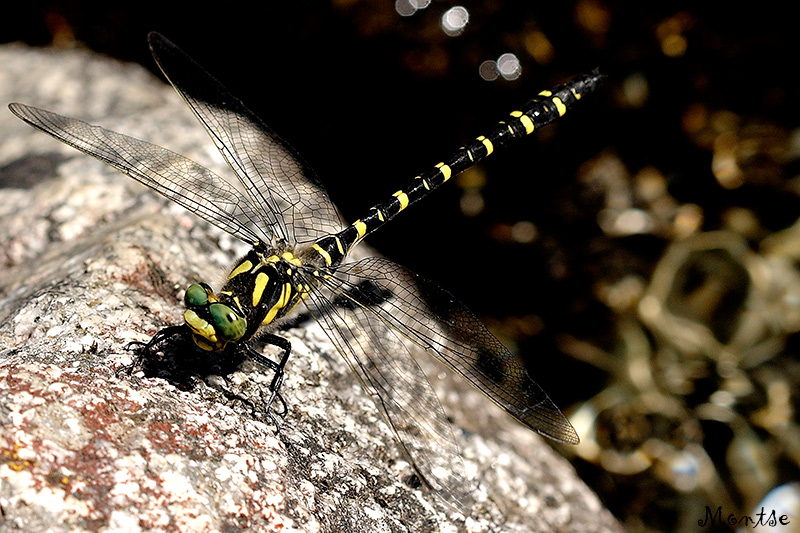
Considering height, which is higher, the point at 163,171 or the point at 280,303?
the point at 163,171

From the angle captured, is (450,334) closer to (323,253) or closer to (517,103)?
(323,253)

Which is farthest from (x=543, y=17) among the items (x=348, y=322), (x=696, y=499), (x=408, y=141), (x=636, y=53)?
(x=696, y=499)

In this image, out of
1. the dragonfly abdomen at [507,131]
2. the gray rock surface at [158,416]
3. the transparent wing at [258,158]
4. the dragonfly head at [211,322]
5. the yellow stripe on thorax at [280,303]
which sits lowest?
the gray rock surface at [158,416]

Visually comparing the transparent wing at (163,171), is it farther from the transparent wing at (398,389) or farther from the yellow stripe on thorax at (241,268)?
the transparent wing at (398,389)

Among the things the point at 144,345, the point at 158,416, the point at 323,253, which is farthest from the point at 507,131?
the point at 158,416

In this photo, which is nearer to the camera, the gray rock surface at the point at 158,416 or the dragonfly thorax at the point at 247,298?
the gray rock surface at the point at 158,416

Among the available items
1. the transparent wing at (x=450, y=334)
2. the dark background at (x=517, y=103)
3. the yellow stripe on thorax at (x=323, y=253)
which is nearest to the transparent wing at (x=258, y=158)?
the yellow stripe on thorax at (x=323, y=253)

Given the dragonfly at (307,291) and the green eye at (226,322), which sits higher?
the dragonfly at (307,291)
